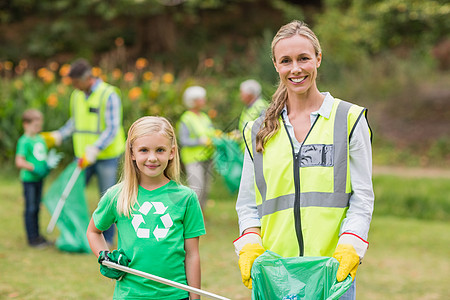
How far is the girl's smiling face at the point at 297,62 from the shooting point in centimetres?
259

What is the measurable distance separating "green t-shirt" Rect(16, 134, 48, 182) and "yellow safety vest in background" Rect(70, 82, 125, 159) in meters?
0.36

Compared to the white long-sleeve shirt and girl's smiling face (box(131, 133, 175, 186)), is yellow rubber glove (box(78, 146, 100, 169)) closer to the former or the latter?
girl's smiling face (box(131, 133, 175, 186))

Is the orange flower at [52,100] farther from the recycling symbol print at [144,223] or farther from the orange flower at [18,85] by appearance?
the recycling symbol print at [144,223]

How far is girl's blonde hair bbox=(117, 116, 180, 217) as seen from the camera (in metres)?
2.75

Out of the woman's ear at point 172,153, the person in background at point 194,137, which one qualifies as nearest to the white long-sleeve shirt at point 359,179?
the woman's ear at point 172,153

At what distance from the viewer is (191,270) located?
110 inches

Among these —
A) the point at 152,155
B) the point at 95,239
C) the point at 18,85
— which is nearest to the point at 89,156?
the point at 95,239

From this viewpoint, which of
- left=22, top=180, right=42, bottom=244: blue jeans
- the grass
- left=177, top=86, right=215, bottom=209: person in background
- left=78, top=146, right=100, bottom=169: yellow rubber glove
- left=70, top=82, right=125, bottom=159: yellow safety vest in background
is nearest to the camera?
the grass

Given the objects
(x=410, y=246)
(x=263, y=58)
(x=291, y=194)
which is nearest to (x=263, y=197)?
(x=291, y=194)

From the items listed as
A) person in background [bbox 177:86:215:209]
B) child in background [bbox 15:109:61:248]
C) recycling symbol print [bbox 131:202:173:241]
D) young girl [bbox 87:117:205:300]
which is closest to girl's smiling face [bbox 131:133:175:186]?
young girl [bbox 87:117:205:300]

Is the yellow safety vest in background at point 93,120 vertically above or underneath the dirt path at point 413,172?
above

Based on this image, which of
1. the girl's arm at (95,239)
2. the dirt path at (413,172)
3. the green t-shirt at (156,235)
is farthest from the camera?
the dirt path at (413,172)

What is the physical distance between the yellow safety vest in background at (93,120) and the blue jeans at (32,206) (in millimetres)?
587

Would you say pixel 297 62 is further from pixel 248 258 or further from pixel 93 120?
pixel 93 120
